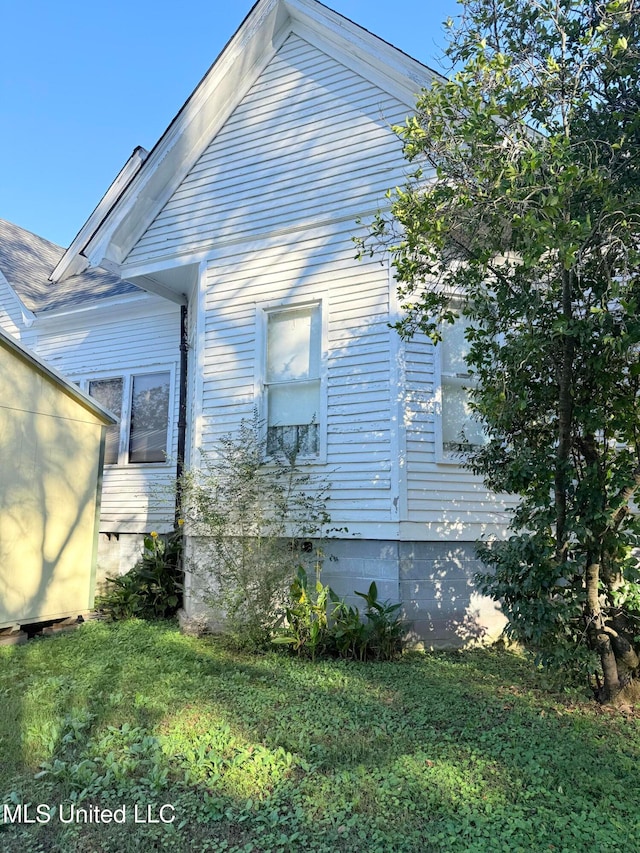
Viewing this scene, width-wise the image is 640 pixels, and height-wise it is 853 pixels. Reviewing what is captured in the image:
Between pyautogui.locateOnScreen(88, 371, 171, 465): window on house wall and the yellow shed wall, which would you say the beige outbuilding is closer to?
the yellow shed wall

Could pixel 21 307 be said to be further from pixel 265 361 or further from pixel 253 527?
pixel 253 527

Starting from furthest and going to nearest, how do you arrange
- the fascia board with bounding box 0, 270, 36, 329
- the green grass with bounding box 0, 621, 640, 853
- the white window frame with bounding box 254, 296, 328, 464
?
the fascia board with bounding box 0, 270, 36, 329 → the white window frame with bounding box 254, 296, 328, 464 → the green grass with bounding box 0, 621, 640, 853

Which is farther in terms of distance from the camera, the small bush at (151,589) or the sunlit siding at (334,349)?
the small bush at (151,589)

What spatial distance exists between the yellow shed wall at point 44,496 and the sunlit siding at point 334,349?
167 cm

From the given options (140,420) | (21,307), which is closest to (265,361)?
(140,420)

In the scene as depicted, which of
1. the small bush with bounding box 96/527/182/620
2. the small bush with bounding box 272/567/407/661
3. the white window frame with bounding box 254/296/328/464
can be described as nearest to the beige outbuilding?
the small bush with bounding box 96/527/182/620

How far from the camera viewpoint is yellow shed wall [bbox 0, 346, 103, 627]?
6527 millimetres

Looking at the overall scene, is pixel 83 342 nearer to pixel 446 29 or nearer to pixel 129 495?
pixel 129 495

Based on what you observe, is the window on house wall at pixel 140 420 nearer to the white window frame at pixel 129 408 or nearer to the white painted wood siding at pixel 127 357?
the white window frame at pixel 129 408

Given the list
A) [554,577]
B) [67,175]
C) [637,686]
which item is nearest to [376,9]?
[554,577]

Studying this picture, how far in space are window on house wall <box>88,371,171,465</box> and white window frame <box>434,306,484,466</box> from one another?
16.7 feet

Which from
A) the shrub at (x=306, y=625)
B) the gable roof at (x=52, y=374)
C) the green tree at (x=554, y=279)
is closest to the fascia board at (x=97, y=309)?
the gable roof at (x=52, y=374)

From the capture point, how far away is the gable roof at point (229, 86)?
6.91 meters

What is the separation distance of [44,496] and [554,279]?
19.7ft
